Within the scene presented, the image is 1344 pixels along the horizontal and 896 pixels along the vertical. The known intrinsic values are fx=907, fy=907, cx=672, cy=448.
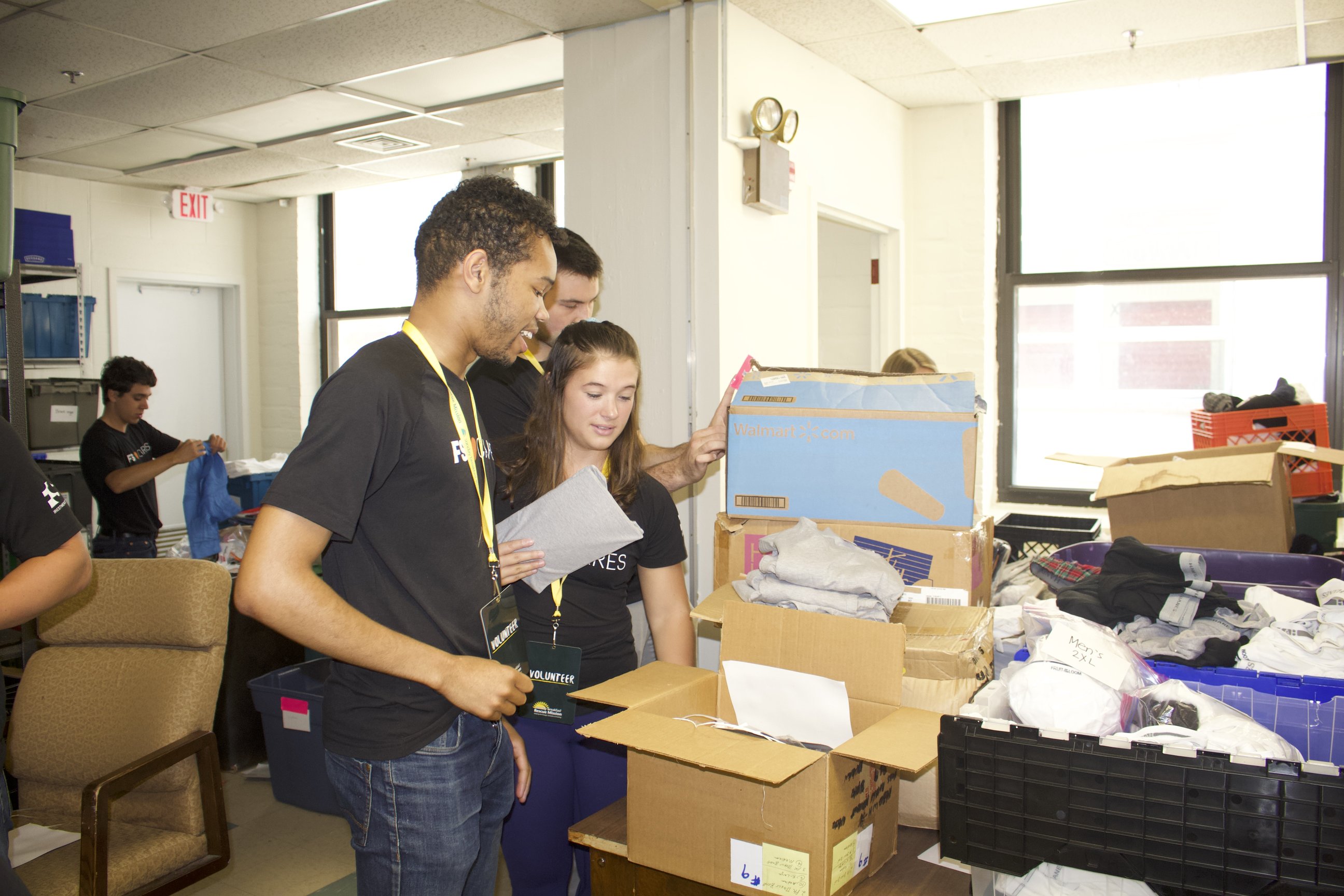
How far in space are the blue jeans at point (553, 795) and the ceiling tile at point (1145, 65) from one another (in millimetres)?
3503

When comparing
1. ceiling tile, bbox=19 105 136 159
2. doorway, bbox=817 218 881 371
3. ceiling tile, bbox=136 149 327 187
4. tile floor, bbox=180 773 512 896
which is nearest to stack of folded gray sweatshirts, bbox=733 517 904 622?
tile floor, bbox=180 773 512 896

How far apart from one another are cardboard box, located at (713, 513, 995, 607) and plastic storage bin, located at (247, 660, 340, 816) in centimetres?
170

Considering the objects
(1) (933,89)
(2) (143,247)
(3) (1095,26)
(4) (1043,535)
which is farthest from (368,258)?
(4) (1043,535)

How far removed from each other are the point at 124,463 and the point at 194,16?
192cm

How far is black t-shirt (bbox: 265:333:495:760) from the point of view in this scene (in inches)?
44.8

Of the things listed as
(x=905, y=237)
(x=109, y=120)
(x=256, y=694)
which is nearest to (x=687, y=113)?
(x=905, y=237)

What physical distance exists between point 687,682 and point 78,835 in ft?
4.62

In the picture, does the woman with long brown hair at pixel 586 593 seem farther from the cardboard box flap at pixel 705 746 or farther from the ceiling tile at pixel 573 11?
the ceiling tile at pixel 573 11

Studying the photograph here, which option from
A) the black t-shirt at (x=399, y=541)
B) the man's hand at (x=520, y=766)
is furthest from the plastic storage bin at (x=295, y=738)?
the black t-shirt at (x=399, y=541)

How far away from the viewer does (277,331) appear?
6.65m

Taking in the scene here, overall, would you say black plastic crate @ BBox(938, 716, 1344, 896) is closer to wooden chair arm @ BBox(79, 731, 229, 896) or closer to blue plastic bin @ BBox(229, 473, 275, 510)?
wooden chair arm @ BBox(79, 731, 229, 896)

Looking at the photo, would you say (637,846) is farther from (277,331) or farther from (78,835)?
→ (277,331)

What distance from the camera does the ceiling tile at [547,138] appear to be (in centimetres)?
483

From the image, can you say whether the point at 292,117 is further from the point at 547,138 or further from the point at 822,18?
the point at 822,18
